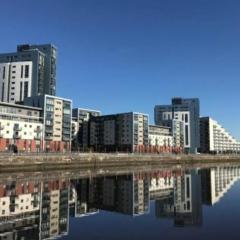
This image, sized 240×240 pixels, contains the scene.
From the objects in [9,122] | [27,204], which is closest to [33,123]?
[9,122]

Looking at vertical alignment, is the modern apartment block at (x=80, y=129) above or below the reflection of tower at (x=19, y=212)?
above

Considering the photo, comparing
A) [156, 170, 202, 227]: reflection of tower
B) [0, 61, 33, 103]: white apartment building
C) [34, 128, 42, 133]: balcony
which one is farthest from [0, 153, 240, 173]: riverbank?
[0, 61, 33, 103]: white apartment building

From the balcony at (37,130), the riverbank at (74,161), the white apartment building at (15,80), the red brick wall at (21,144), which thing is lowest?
the riverbank at (74,161)

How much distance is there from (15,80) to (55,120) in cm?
4641

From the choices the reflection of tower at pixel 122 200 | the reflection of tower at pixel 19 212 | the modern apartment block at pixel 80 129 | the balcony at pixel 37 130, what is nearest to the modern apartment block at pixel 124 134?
the modern apartment block at pixel 80 129

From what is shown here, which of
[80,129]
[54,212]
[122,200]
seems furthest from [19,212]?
[80,129]

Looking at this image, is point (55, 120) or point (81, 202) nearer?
point (81, 202)

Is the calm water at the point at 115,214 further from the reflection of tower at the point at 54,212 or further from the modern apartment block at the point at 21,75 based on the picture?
the modern apartment block at the point at 21,75

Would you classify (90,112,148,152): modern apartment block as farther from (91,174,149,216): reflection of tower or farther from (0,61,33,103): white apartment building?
(91,174,149,216): reflection of tower

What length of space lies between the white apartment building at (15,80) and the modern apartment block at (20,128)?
4308 centimetres

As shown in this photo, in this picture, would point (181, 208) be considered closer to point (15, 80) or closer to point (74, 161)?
point (74, 161)

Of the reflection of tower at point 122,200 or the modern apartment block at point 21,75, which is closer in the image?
the reflection of tower at point 122,200

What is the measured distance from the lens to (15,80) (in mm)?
183375

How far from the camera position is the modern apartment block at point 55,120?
475 ft
